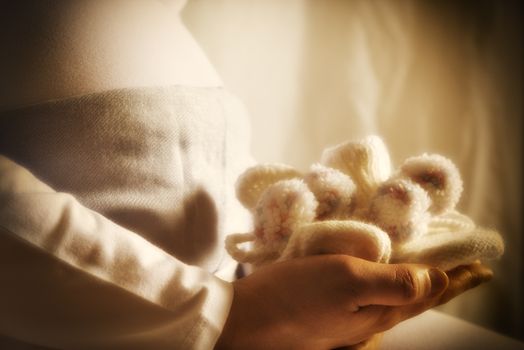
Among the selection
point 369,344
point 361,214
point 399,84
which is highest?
point 399,84

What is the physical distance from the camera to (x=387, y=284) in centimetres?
35

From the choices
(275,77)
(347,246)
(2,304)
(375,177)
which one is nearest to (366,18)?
(275,77)

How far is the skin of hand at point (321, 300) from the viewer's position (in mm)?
347

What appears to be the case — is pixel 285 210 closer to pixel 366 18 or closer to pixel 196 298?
pixel 196 298

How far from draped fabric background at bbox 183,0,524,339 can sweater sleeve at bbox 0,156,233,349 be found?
24.2 inches

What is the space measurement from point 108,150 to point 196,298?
Answer: 6.1 inches

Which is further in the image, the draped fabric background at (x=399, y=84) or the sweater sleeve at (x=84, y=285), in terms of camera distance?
the draped fabric background at (x=399, y=84)

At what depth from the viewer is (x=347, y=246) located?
37 centimetres

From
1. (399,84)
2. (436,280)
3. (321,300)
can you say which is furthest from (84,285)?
(399,84)

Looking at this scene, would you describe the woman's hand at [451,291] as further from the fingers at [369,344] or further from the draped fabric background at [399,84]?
the draped fabric background at [399,84]

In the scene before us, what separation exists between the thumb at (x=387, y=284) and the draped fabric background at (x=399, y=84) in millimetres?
637

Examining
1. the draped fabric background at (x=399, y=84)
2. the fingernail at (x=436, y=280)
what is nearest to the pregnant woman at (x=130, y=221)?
the fingernail at (x=436, y=280)

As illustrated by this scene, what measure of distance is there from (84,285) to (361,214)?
0.82 feet

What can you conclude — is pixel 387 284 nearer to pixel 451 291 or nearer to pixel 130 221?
pixel 451 291
